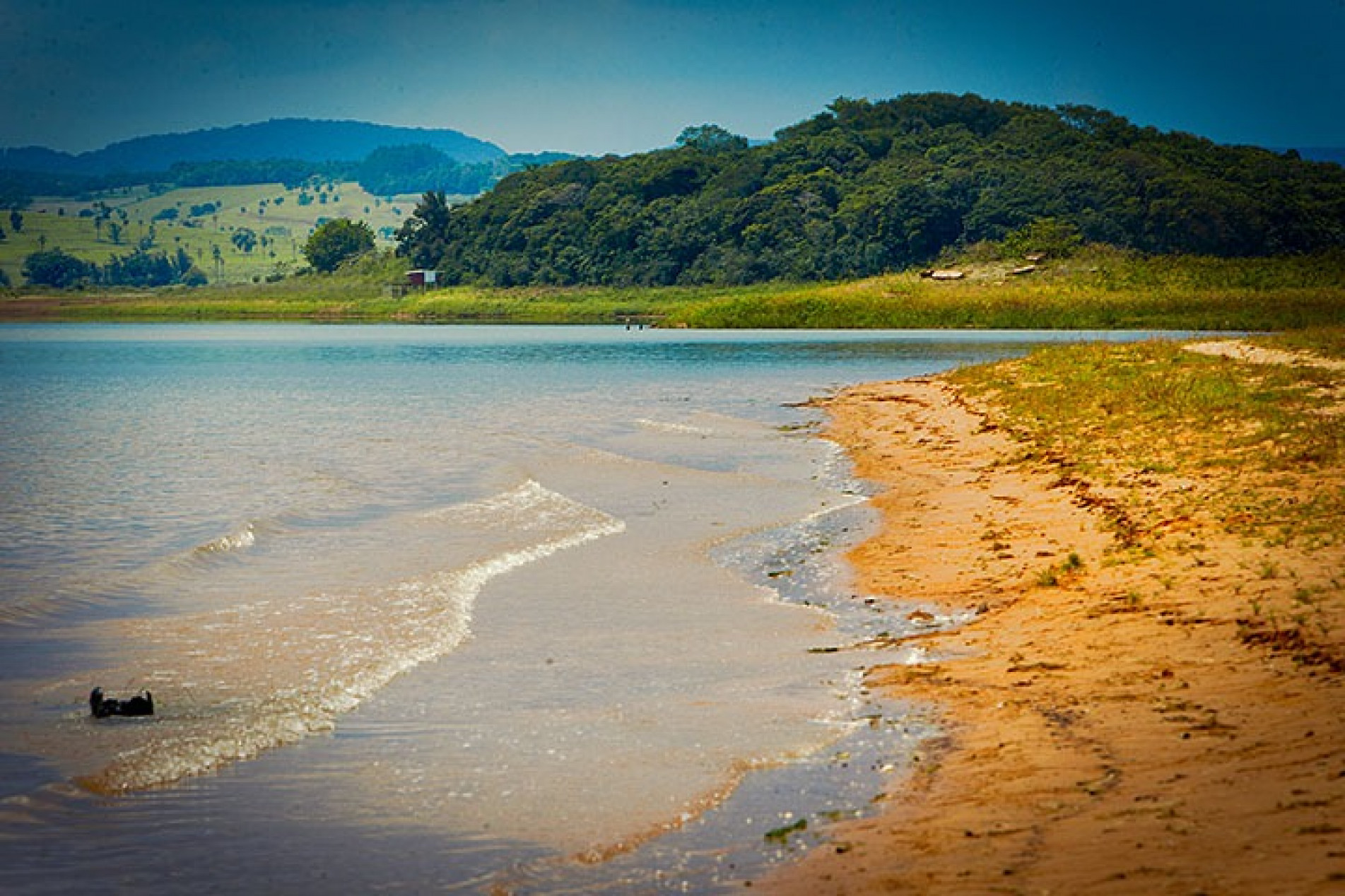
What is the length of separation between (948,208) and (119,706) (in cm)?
16219

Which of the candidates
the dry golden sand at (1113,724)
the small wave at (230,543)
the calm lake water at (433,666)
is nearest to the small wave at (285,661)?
the calm lake water at (433,666)

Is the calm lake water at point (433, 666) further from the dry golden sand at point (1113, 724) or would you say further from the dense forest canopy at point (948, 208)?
the dense forest canopy at point (948, 208)

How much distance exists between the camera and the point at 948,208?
543ft

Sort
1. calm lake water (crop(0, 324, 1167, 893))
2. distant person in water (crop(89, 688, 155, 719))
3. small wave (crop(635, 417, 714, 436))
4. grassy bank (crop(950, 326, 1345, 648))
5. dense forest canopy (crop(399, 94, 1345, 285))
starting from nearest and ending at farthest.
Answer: calm lake water (crop(0, 324, 1167, 893)), distant person in water (crop(89, 688, 155, 719)), grassy bank (crop(950, 326, 1345, 648)), small wave (crop(635, 417, 714, 436)), dense forest canopy (crop(399, 94, 1345, 285))

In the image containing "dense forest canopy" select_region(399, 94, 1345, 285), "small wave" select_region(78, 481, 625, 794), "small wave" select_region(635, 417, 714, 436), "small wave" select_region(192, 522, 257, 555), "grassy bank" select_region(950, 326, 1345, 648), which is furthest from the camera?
"dense forest canopy" select_region(399, 94, 1345, 285)

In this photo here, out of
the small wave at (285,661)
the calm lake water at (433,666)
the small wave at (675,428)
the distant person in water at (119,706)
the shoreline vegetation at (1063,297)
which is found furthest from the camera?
the shoreline vegetation at (1063,297)

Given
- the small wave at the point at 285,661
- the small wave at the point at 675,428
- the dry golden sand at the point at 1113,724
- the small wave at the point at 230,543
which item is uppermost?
the dry golden sand at the point at 1113,724

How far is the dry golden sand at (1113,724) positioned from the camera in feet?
24.3

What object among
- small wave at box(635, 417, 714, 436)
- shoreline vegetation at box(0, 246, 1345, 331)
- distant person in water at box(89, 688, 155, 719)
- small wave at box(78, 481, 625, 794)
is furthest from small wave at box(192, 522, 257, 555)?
shoreline vegetation at box(0, 246, 1345, 331)

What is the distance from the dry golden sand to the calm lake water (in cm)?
Result: 67

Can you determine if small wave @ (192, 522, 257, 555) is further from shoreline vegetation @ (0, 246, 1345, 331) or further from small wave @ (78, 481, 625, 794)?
shoreline vegetation @ (0, 246, 1345, 331)

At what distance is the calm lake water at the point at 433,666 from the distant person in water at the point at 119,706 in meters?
0.14

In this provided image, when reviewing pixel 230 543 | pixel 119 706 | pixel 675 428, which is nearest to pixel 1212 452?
pixel 230 543

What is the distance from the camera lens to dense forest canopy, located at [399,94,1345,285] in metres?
156
